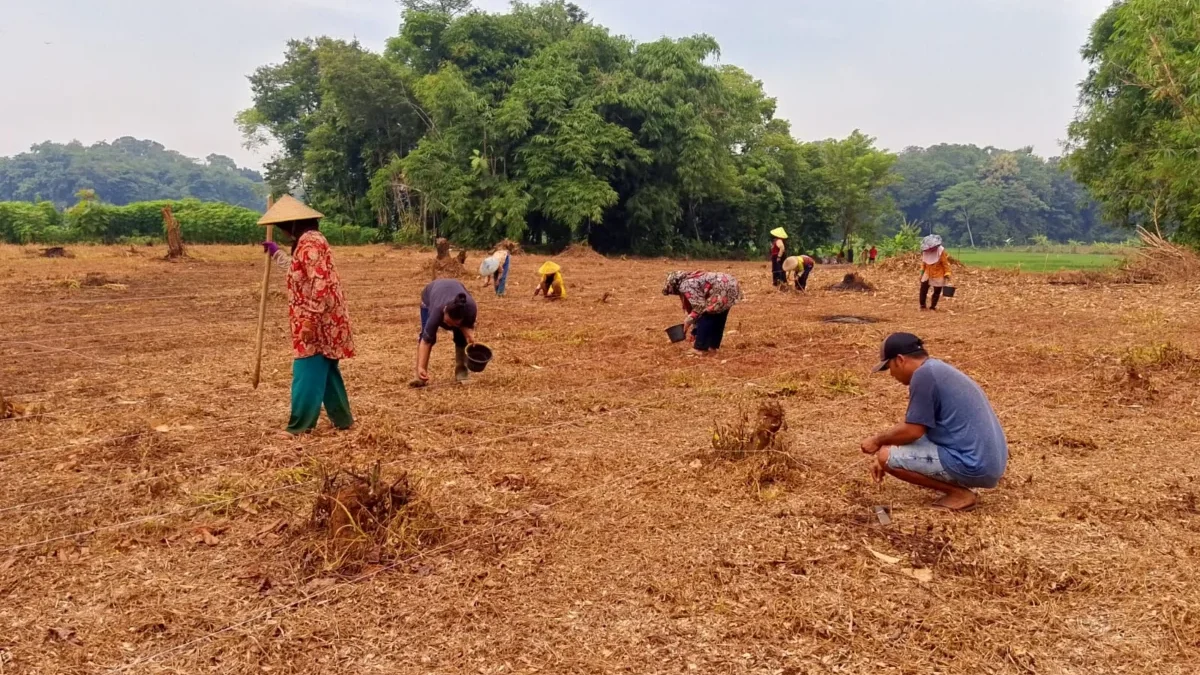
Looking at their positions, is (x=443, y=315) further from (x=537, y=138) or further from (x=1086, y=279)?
(x=537, y=138)

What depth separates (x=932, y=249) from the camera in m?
11.6

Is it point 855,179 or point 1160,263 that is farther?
point 855,179

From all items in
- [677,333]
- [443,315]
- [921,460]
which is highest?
[443,315]

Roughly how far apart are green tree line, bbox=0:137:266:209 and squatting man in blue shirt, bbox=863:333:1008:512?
228ft

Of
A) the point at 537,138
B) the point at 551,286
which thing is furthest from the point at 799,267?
the point at 537,138

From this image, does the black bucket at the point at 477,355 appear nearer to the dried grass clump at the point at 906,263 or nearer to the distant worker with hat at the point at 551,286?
the distant worker with hat at the point at 551,286

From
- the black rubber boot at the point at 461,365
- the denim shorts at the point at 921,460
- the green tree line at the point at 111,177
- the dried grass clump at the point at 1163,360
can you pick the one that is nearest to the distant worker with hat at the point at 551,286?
the black rubber boot at the point at 461,365

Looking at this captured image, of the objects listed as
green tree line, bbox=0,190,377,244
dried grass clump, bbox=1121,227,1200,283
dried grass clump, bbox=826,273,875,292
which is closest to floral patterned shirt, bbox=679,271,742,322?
dried grass clump, bbox=826,273,875,292

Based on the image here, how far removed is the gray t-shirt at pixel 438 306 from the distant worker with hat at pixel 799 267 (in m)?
9.49

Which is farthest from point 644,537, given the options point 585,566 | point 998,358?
point 998,358

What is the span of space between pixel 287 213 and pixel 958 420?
4.08 metres

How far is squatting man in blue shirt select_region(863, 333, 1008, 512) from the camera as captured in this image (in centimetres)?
393

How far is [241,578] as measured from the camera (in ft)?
11.2

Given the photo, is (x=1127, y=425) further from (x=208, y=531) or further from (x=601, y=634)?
(x=208, y=531)
